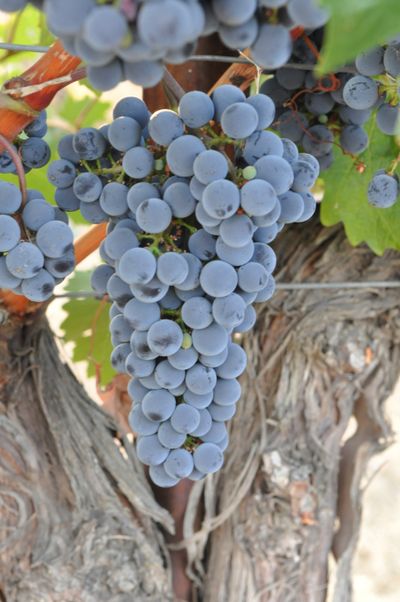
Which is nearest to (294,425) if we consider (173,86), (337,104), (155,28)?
(337,104)

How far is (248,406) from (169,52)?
0.63 m

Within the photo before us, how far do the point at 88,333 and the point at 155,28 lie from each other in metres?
0.74

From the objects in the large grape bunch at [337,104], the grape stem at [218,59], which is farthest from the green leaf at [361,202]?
the grape stem at [218,59]

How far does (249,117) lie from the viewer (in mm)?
512

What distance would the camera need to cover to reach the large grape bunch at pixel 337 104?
63 centimetres

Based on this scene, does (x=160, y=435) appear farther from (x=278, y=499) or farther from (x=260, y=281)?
(x=278, y=499)

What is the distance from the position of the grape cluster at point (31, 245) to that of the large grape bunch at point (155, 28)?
0.61 ft

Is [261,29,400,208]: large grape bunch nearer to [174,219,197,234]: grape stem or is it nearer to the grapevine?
the grapevine

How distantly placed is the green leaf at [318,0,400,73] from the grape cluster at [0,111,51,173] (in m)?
0.35

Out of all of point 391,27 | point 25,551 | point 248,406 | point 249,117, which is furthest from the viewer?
point 248,406

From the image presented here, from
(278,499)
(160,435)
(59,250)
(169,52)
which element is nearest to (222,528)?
(278,499)

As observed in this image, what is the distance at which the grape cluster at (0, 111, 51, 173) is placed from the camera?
608 millimetres

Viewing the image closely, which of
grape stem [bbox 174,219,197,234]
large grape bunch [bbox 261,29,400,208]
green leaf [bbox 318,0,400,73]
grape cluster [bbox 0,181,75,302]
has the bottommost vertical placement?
large grape bunch [bbox 261,29,400,208]

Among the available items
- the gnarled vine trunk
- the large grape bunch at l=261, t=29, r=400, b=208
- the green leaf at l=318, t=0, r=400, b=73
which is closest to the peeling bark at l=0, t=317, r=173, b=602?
the gnarled vine trunk
